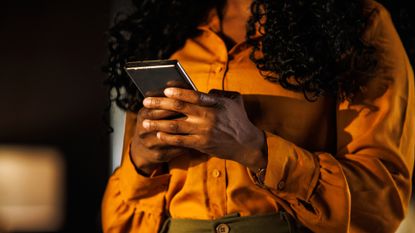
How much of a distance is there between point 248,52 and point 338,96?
0.70ft

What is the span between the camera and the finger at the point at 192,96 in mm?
1123

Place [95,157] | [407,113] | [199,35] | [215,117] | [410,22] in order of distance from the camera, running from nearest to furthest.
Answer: [215,117] → [407,113] → [199,35] → [410,22] → [95,157]

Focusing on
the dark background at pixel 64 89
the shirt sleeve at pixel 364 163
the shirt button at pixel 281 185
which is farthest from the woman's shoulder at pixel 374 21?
the dark background at pixel 64 89

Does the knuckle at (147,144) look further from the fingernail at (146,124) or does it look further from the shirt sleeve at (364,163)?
the shirt sleeve at (364,163)

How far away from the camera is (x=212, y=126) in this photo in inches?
44.9

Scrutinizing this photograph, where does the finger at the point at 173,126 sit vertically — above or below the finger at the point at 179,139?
above

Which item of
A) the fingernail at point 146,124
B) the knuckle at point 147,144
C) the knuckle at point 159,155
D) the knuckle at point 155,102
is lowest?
the knuckle at point 159,155

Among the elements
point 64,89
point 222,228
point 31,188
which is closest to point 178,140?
point 222,228

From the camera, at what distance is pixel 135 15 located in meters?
1.64

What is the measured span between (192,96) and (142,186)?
0.32m

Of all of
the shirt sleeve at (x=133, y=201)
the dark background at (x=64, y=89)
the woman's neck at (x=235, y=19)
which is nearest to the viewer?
the shirt sleeve at (x=133, y=201)

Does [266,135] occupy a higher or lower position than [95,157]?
higher

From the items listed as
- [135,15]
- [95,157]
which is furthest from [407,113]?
[95,157]

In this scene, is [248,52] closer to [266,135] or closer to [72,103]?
[266,135]
